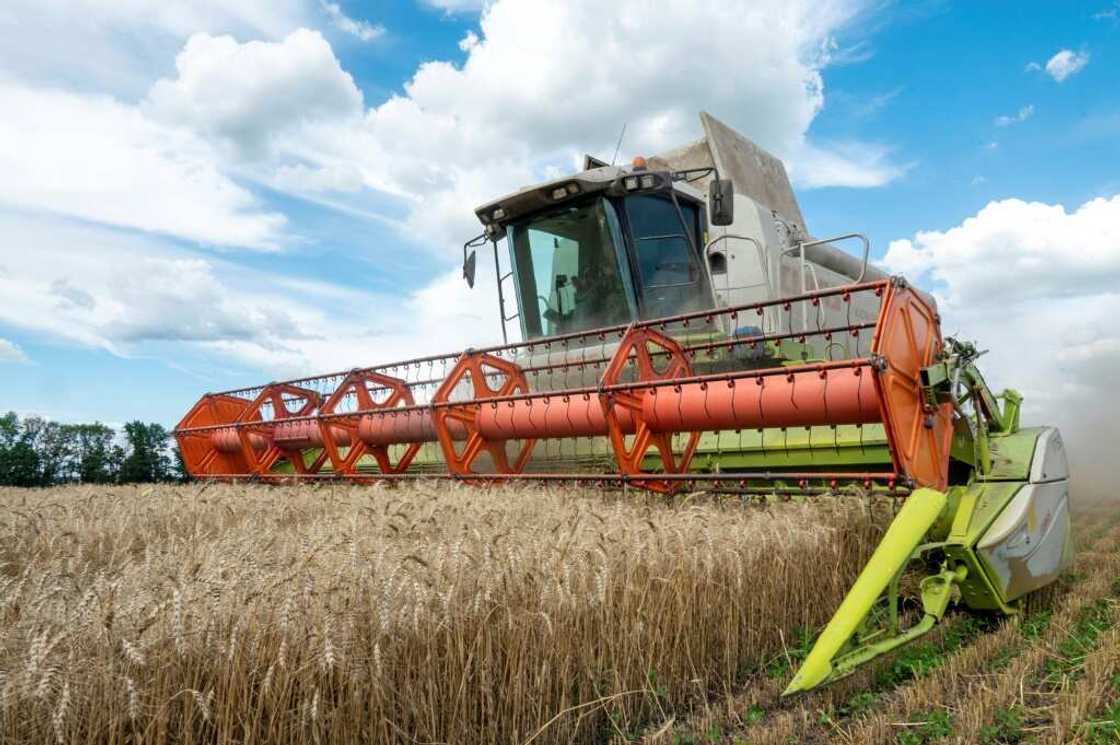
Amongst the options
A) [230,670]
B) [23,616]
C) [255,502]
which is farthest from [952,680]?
[255,502]

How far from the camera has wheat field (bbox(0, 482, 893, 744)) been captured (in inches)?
58.8

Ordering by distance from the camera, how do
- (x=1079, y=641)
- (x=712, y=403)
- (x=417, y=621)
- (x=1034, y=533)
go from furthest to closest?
1. (x=712, y=403)
2. (x=1034, y=533)
3. (x=1079, y=641)
4. (x=417, y=621)

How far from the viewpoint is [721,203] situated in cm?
492

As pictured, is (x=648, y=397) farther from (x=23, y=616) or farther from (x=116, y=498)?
(x=116, y=498)

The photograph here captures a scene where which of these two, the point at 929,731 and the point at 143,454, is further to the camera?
the point at 143,454

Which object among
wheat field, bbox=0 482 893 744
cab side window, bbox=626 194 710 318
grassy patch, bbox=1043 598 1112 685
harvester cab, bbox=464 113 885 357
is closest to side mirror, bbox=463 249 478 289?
harvester cab, bbox=464 113 885 357

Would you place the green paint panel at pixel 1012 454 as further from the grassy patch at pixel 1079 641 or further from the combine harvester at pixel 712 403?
the grassy patch at pixel 1079 641

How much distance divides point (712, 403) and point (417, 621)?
85.4 inches

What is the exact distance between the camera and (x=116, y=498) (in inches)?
→ 191

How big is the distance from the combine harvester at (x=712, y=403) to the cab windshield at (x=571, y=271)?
1 cm

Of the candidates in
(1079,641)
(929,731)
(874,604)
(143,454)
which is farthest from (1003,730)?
(143,454)

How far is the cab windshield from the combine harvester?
0.05 ft

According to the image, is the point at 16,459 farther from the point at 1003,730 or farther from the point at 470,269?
the point at 1003,730

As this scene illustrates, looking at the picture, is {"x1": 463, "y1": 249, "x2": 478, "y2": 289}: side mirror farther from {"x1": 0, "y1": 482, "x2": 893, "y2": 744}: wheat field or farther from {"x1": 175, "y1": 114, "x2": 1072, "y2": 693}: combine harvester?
{"x1": 0, "y1": 482, "x2": 893, "y2": 744}: wheat field
